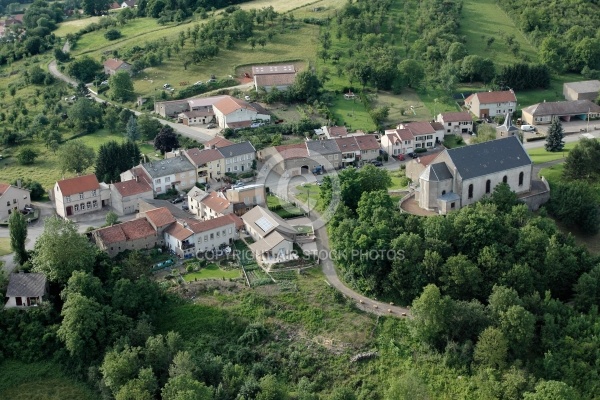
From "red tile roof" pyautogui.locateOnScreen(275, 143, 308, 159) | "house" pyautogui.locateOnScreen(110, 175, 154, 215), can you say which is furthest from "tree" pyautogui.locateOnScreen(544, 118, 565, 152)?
"house" pyautogui.locateOnScreen(110, 175, 154, 215)

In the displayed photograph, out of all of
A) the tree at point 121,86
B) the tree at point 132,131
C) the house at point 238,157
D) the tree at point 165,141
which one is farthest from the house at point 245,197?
the tree at point 121,86

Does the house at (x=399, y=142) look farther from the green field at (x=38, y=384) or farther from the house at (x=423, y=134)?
the green field at (x=38, y=384)

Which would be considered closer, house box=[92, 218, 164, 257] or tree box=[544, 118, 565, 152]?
house box=[92, 218, 164, 257]

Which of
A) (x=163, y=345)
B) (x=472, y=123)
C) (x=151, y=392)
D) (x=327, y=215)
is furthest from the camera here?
(x=472, y=123)

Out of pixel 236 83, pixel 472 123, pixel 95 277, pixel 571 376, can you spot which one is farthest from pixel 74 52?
pixel 571 376

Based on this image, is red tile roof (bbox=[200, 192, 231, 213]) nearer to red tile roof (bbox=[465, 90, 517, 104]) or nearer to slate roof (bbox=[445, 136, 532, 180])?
slate roof (bbox=[445, 136, 532, 180])

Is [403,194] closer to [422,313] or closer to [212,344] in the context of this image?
[422,313]
